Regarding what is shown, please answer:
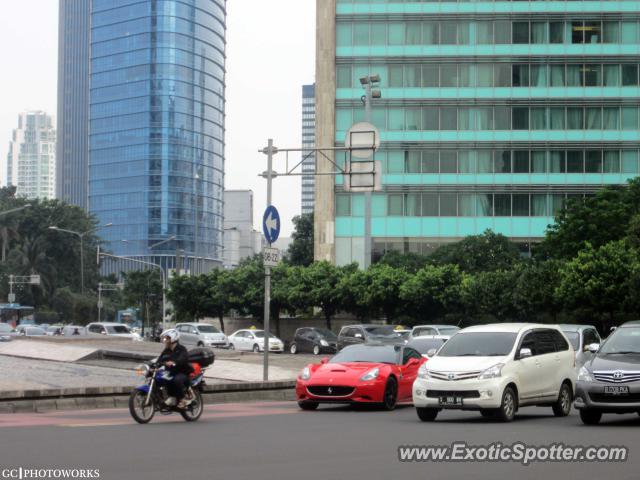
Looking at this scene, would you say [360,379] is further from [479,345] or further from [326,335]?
[326,335]

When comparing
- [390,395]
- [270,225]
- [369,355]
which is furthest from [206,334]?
[390,395]

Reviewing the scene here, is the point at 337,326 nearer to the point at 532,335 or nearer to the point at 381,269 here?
the point at 381,269

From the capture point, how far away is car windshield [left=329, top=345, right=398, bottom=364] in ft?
73.3

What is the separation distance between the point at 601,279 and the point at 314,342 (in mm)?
14771

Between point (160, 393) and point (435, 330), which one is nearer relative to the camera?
point (160, 393)

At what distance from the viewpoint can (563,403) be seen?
20094 mm

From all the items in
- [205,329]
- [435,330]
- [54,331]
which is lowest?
[54,331]

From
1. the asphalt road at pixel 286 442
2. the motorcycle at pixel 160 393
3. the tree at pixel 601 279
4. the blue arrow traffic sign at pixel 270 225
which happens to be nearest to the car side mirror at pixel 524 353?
the asphalt road at pixel 286 442

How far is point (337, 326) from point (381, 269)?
7.82 meters

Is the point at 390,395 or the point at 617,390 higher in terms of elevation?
the point at 617,390

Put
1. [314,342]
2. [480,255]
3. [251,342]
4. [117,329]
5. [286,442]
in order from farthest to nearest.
Result: [117,329] → [480,255] → [251,342] → [314,342] → [286,442]

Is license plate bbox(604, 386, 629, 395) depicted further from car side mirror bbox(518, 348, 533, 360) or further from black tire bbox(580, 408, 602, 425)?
car side mirror bbox(518, 348, 533, 360)

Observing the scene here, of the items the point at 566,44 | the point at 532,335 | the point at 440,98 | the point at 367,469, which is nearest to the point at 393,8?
the point at 440,98

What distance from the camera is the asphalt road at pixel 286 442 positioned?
35.8ft
